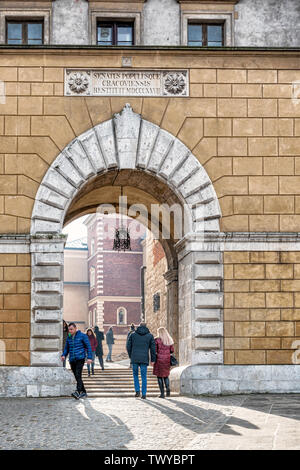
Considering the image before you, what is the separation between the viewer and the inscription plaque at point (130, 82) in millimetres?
18656

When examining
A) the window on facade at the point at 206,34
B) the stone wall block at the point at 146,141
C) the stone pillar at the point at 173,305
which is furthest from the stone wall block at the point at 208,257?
the stone pillar at the point at 173,305

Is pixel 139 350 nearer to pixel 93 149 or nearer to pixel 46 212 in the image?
pixel 46 212

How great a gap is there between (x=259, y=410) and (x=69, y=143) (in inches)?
279

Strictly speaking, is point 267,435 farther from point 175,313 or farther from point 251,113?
point 175,313

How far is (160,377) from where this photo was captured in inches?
704

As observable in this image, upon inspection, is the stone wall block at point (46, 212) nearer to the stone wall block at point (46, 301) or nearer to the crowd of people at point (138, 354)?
the stone wall block at point (46, 301)

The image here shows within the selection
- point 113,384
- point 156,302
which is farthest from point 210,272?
point 156,302

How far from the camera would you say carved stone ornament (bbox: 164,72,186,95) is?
61.4 ft

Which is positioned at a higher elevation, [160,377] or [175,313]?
[175,313]

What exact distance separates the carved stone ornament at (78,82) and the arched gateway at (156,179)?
2.83 feet

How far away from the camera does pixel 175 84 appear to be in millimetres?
18734

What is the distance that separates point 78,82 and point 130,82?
1.08m
